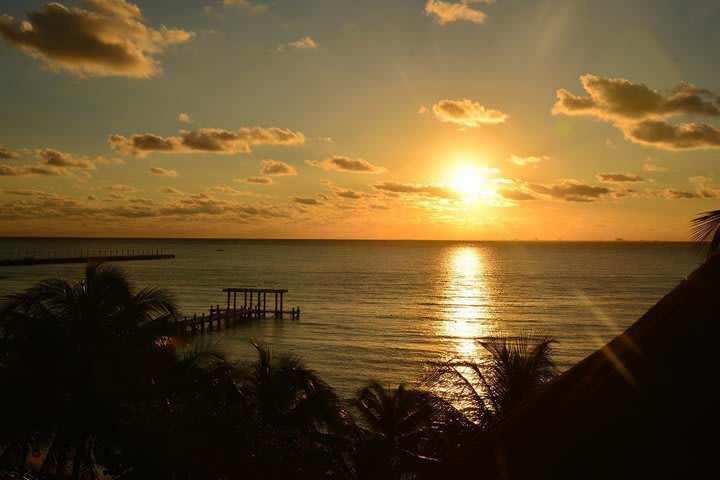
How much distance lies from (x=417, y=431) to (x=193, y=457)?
8974 mm

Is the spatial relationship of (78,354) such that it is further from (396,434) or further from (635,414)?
(635,414)

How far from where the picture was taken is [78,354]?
1368 centimetres

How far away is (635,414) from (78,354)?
12412 millimetres

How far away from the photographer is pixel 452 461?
24.3 feet

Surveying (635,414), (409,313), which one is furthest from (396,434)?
(409,313)

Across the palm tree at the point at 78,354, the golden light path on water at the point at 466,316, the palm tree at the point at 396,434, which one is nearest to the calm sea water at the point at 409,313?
the golden light path on water at the point at 466,316

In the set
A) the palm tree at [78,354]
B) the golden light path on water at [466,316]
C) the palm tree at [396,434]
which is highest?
the palm tree at [78,354]

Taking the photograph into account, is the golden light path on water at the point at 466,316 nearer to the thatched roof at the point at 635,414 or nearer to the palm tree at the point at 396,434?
the palm tree at the point at 396,434

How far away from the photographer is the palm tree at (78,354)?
1295 centimetres

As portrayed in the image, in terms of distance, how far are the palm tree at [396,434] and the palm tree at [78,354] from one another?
6229mm

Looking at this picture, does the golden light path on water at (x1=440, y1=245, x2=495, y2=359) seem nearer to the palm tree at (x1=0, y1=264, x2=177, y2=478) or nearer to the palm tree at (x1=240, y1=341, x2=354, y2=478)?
the palm tree at (x1=240, y1=341, x2=354, y2=478)

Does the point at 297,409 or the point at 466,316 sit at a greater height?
the point at 297,409

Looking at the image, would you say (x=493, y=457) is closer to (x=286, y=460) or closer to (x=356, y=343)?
(x=286, y=460)

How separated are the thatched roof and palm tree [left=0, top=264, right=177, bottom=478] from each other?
935 centimetres
